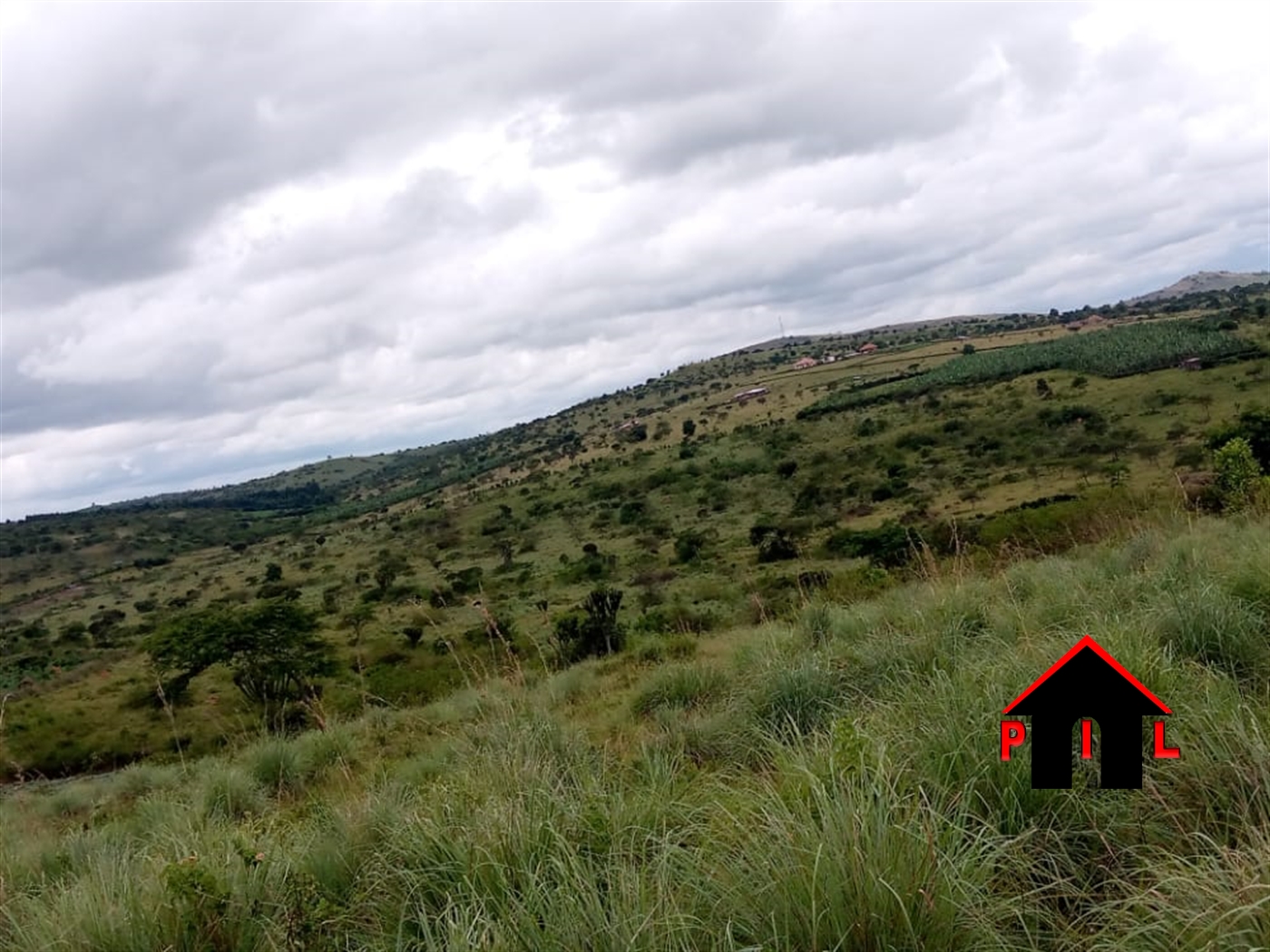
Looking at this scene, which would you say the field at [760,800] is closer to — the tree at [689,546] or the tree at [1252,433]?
the tree at [1252,433]

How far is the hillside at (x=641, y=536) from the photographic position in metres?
23.9

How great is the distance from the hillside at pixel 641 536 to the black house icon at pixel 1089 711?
430 cm

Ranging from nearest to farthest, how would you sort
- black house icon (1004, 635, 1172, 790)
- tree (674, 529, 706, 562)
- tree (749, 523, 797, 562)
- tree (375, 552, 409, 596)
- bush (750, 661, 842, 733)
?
black house icon (1004, 635, 1172, 790), bush (750, 661, 842, 733), tree (749, 523, 797, 562), tree (674, 529, 706, 562), tree (375, 552, 409, 596)

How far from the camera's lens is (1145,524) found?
927 centimetres

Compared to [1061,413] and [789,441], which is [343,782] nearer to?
[1061,413]

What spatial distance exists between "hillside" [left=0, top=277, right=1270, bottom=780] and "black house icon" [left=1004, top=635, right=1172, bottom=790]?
430cm

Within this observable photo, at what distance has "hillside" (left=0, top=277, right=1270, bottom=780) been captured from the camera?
2392 centimetres

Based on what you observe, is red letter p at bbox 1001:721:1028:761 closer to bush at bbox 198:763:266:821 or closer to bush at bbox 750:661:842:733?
bush at bbox 750:661:842:733

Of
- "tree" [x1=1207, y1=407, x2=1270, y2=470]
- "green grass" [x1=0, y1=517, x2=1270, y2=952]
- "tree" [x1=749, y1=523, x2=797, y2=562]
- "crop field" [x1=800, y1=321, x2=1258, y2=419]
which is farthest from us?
"crop field" [x1=800, y1=321, x2=1258, y2=419]

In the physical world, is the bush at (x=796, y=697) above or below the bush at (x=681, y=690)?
above

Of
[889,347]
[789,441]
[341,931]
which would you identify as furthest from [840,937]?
[889,347]

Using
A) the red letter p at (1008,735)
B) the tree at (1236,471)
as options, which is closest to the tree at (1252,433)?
the tree at (1236,471)

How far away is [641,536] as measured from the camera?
55.3 m

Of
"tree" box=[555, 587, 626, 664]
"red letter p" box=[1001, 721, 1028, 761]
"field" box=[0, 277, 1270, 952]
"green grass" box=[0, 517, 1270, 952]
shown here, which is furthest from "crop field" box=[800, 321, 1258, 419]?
"red letter p" box=[1001, 721, 1028, 761]
